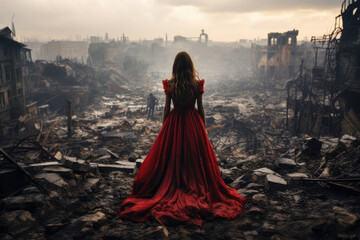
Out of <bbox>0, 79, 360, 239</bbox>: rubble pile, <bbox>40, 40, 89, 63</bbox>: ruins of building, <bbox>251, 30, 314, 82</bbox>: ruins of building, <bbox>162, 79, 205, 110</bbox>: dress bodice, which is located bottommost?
<bbox>0, 79, 360, 239</bbox>: rubble pile

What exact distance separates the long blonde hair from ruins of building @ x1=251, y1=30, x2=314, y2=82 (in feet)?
110

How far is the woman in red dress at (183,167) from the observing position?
335 cm

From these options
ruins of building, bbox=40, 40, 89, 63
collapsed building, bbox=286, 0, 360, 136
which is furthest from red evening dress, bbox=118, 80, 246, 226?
ruins of building, bbox=40, 40, 89, 63

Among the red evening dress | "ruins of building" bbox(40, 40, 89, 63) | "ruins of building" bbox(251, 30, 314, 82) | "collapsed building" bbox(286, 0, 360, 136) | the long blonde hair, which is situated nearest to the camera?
the red evening dress

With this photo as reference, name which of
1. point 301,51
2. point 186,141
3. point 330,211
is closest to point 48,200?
point 186,141

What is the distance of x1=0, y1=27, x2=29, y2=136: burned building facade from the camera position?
59.6 ft

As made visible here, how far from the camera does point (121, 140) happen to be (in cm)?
1191

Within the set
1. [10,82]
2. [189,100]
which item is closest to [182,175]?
[189,100]

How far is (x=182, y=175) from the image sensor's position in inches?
142

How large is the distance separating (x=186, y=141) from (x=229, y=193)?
35.4 inches

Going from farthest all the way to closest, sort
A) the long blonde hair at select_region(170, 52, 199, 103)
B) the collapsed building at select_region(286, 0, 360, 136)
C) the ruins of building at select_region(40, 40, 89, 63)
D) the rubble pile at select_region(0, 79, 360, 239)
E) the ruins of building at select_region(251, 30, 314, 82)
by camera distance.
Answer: the ruins of building at select_region(40, 40, 89, 63) → the ruins of building at select_region(251, 30, 314, 82) → the collapsed building at select_region(286, 0, 360, 136) → the long blonde hair at select_region(170, 52, 199, 103) → the rubble pile at select_region(0, 79, 360, 239)

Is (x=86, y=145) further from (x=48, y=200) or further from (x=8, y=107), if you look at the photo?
(x=8, y=107)

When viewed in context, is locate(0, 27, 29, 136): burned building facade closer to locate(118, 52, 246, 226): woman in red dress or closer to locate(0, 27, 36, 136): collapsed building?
locate(0, 27, 36, 136): collapsed building

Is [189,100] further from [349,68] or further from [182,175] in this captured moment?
[349,68]
